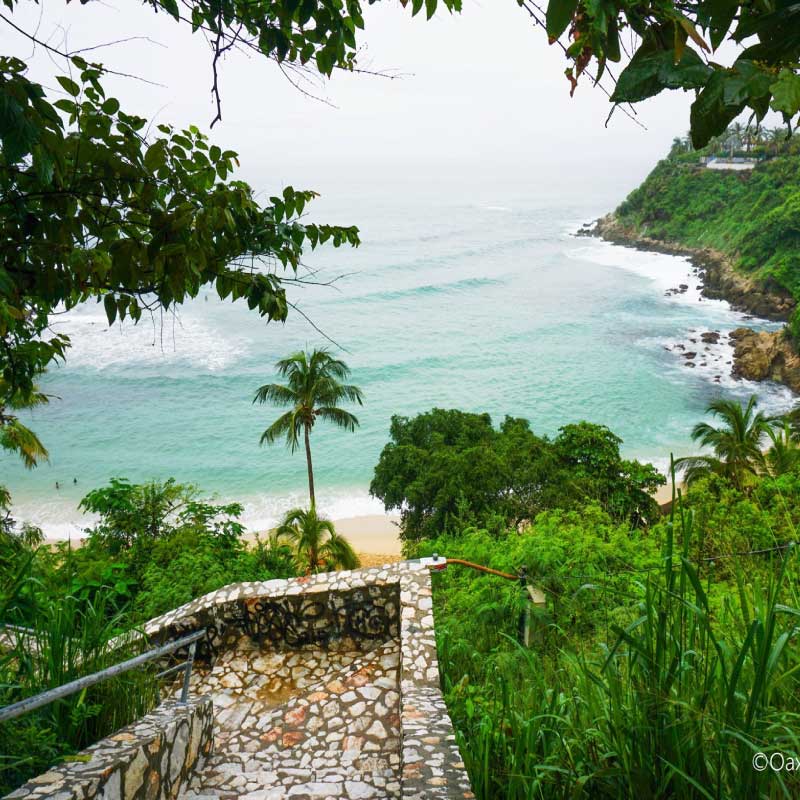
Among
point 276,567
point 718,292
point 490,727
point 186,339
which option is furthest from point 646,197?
point 490,727

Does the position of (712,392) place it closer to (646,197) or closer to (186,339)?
(186,339)

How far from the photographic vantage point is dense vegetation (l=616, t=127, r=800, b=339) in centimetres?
4191

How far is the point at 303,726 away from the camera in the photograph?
479 centimetres

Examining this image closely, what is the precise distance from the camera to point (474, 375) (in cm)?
4053

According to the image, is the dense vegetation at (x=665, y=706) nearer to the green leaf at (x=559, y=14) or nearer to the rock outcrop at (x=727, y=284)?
the green leaf at (x=559, y=14)

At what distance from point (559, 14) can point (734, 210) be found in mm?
60517

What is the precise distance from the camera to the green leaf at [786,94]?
2.48 ft

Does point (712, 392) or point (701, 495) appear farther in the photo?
point (712, 392)

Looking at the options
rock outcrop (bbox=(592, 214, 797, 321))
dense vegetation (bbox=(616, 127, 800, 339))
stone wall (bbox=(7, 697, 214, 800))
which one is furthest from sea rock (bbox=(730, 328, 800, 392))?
stone wall (bbox=(7, 697, 214, 800))

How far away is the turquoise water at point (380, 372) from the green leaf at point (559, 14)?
25.6 meters

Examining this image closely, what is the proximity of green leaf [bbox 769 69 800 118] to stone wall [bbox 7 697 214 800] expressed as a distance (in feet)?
10.1

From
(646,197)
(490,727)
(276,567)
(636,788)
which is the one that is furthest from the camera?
(646,197)

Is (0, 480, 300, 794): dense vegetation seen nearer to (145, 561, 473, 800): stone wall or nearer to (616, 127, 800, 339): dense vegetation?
(145, 561, 473, 800): stone wall

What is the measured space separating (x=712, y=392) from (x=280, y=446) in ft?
68.5
